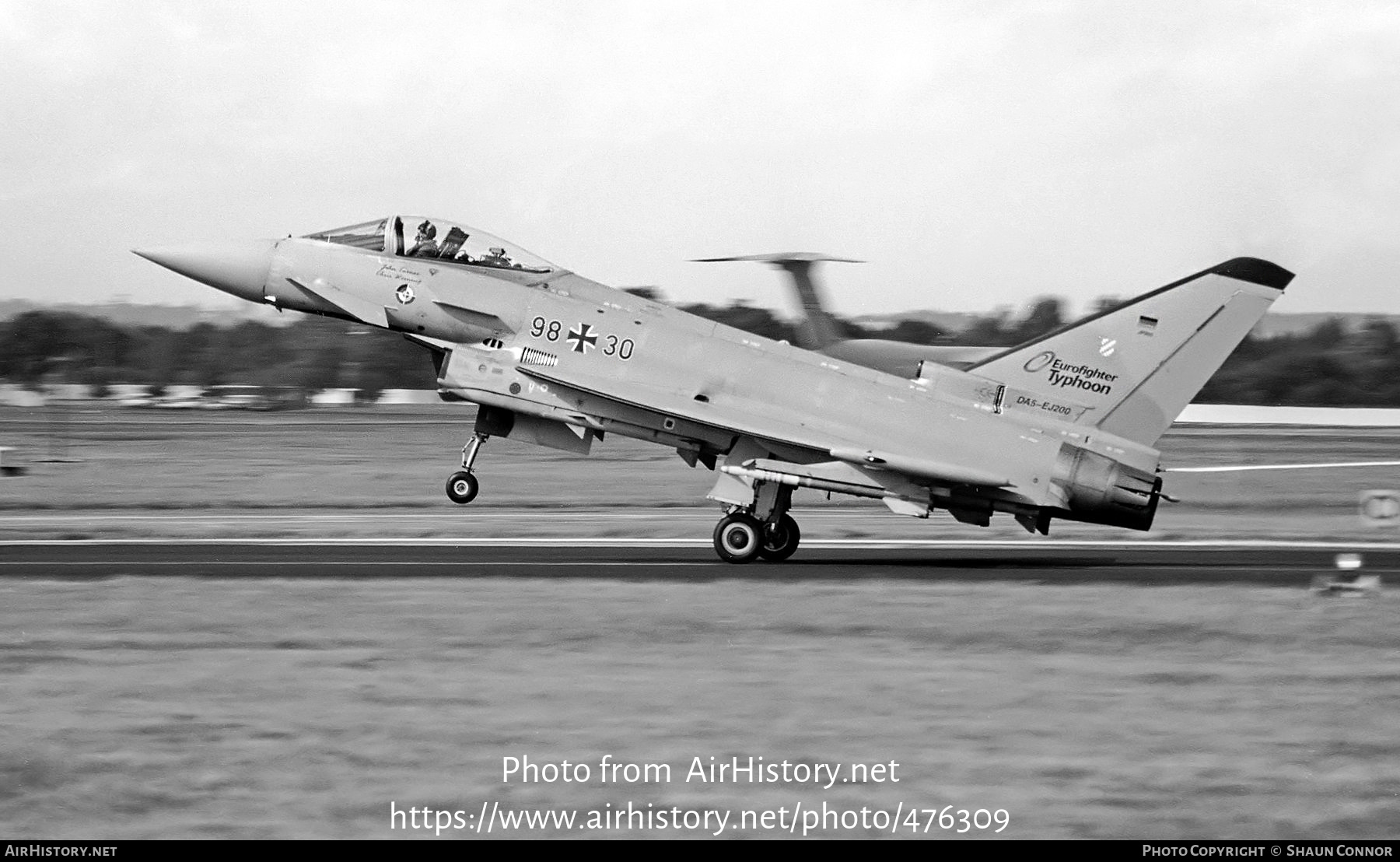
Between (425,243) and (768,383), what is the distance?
4.52m

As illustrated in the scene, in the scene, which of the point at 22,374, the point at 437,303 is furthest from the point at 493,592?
the point at 22,374

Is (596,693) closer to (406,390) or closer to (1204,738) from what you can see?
(1204,738)

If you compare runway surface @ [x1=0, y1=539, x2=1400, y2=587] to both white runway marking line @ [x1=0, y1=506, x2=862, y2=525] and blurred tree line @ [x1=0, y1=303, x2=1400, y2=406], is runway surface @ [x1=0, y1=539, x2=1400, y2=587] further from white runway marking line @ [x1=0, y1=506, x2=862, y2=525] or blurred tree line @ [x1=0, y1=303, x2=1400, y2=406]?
blurred tree line @ [x1=0, y1=303, x2=1400, y2=406]

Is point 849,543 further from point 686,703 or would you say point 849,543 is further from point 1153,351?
point 686,703

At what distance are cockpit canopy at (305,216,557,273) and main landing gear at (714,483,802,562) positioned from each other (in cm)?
384

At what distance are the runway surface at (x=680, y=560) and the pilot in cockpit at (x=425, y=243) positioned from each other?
369cm

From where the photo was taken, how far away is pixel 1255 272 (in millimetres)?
16953

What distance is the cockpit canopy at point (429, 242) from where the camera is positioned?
18.6m

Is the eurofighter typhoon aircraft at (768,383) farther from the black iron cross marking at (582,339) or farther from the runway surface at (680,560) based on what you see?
the runway surface at (680,560)

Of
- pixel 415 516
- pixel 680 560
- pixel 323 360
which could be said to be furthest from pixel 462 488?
pixel 323 360

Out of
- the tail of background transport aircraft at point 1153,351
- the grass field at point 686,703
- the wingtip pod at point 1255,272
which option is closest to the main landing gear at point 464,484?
the grass field at point 686,703

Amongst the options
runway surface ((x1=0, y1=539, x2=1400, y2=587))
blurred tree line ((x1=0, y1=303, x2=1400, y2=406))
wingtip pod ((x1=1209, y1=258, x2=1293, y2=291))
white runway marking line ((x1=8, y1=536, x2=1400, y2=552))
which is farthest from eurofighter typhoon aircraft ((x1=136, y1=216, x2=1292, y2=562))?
blurred tree line ((x1=0, y1=303, x2=1400, y2=406))

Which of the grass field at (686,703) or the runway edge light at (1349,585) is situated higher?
the runway edge light at (1349,585)

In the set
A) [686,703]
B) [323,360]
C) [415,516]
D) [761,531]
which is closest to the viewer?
[686,703]
